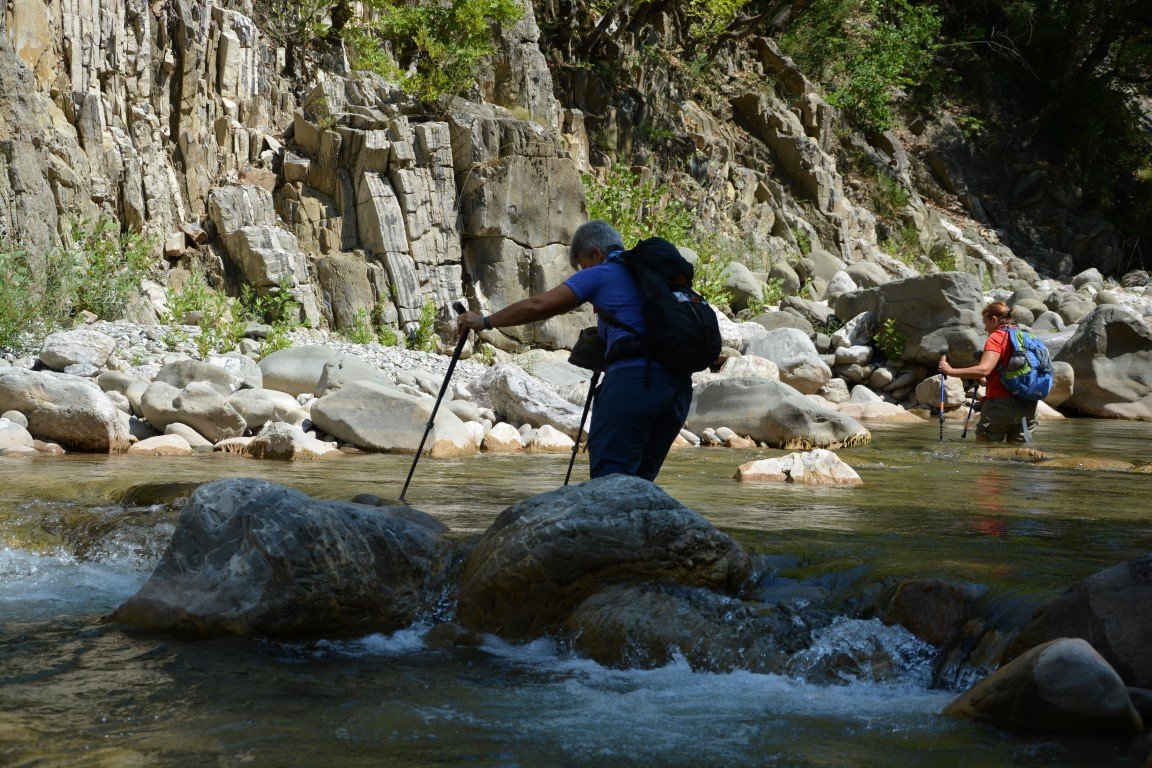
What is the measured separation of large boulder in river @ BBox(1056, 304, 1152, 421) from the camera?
50.5 feet

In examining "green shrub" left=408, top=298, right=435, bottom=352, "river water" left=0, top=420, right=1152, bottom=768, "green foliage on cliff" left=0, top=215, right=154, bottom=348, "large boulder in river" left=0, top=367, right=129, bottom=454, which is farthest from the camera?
"green shrub" left=408, top=298, right=435, bottom=352

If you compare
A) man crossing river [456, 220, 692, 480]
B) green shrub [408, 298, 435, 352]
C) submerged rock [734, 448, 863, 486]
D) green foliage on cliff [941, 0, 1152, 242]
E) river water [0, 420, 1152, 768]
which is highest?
green foliage on cliff [941, 0, 1152, 242]

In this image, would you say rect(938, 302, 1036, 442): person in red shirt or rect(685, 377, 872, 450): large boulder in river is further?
rect(685, 377, 872, 450): large boulder in river

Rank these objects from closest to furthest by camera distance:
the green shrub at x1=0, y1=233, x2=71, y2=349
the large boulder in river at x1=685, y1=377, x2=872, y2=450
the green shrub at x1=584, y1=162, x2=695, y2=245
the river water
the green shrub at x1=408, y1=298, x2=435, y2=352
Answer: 1. the river water
2. the large boulder in river at x1=685, y1=377, x2=872, y2=450
3. the green shrub at x1=0, y1=233, x2=71, y2=349
4. the green shrub at x1=408, y1=298, x2=435, y2=352
5. the green shrub at x1=584, y1=162, x2=695, y2=245

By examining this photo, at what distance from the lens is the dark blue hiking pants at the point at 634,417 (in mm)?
4527

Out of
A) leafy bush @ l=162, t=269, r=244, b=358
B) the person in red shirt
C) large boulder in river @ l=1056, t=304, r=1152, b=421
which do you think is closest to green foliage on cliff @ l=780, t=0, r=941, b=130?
large boulder in river @ l=1056, t=304, r=1152, b=421

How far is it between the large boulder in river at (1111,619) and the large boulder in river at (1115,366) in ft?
43.3

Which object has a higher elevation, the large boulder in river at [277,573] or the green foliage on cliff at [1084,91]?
the green foliage on cliff at [1084,91]

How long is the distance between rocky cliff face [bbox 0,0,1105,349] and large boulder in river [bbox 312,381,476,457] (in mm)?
5794

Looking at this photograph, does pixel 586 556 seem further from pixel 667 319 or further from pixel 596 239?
pixel 596 239

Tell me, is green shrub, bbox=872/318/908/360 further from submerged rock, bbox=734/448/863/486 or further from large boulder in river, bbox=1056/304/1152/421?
submerged rock, bbox=734/448/863/486

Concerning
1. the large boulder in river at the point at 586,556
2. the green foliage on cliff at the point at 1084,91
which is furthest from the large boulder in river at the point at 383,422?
the green foliage on cliff at the point at 1084,91

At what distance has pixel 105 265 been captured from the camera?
13.9 metres

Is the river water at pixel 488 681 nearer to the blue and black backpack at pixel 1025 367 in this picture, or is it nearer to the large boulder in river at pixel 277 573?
the large boulder in river at pixel 277 573
